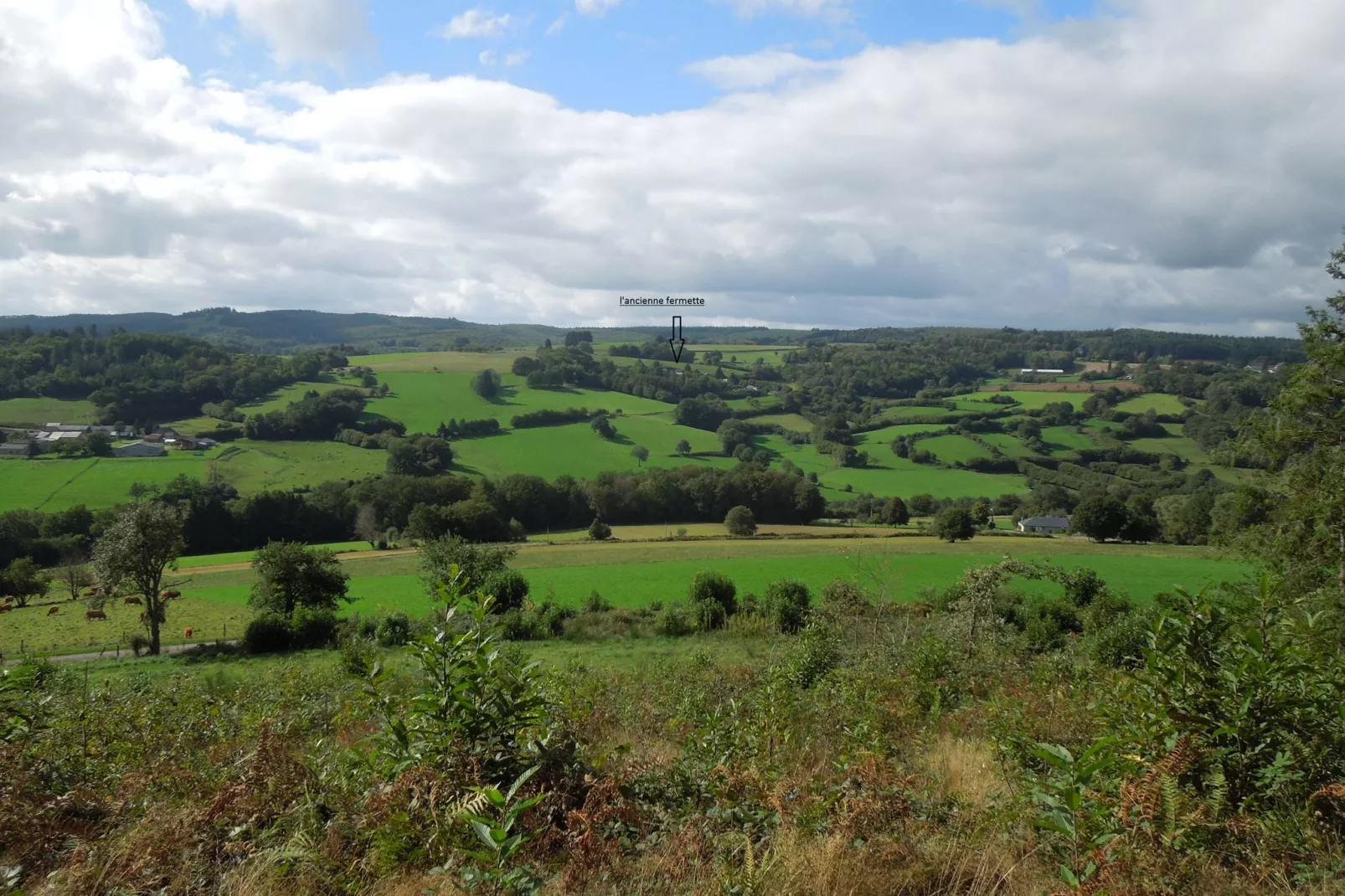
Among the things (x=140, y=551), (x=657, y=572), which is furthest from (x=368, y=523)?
(x=140, y=551)

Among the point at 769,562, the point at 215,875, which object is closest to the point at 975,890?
the point at 215,875

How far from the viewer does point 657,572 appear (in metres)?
47.4

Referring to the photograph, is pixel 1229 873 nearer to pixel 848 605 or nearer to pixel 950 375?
pixel 848 605

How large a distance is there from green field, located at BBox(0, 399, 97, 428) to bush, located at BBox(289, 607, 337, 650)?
70757 millimetres

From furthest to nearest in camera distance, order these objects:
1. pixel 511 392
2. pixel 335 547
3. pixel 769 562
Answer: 1. pixel 511 392
2. pixel 335 547
3. pixel 769 562

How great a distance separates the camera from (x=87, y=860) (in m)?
3.85

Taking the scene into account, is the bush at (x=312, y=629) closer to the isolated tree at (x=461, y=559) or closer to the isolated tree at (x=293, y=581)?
the isolated tree at (x=293, y=581)

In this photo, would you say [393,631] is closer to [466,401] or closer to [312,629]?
[312,629]

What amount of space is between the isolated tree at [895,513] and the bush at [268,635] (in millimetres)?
56105

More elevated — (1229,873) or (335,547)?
(1229,873)

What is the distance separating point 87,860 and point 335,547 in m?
63.4

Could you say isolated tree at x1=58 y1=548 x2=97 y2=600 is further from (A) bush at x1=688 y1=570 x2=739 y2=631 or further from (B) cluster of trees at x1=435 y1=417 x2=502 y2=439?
(B) cluster of trees at x1=435 y1=417 x2=502 y2=439

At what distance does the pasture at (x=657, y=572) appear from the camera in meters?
36.4

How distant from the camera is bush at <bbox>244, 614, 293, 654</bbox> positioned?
3238cm
